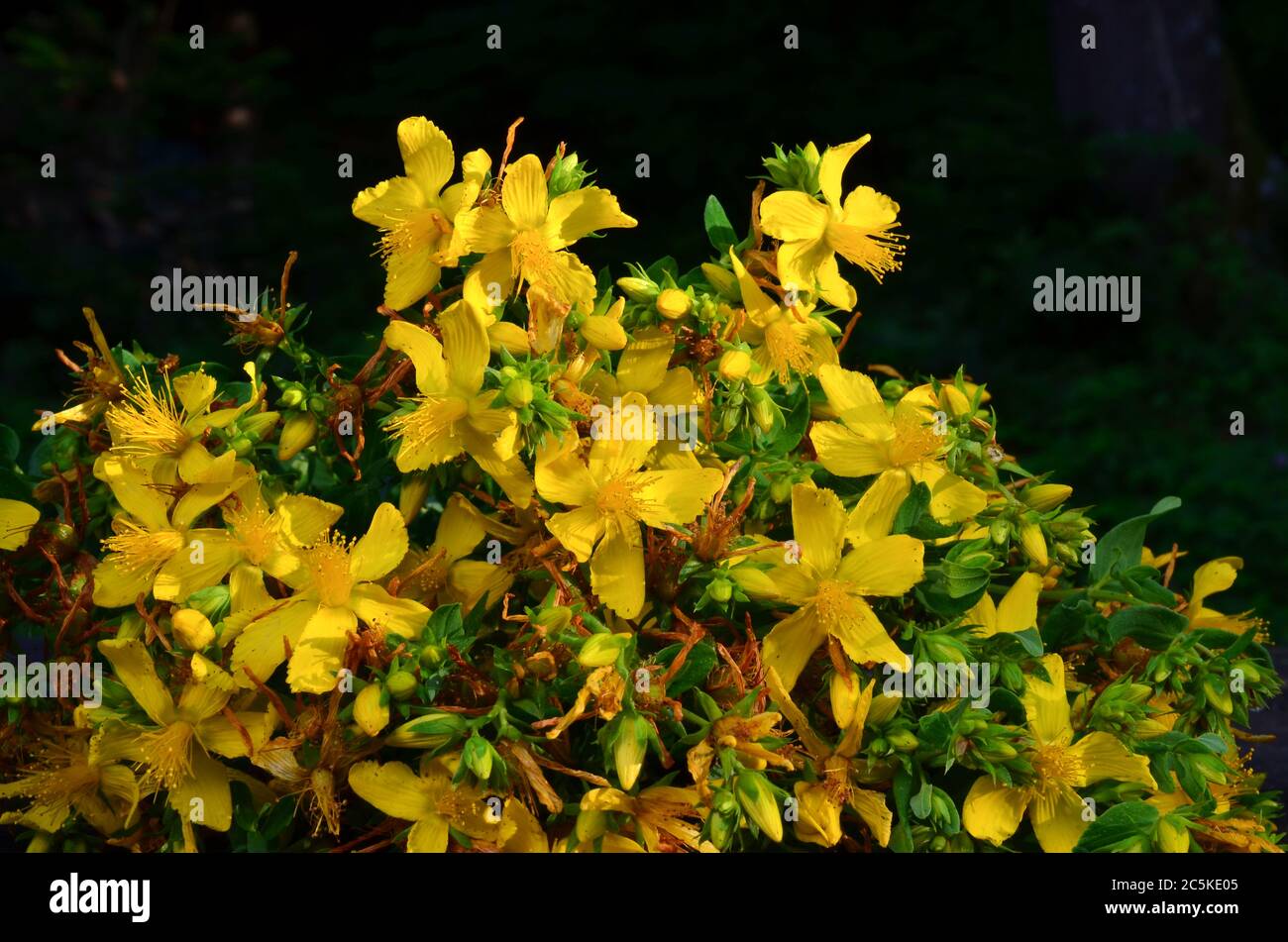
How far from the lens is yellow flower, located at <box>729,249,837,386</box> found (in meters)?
1.32

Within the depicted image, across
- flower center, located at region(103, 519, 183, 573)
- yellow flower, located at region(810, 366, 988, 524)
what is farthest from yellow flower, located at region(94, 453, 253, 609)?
yellow flower, located at region(810, 366, 988, 524)

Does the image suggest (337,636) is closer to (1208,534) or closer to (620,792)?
(620,792)

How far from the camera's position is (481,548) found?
1387 mm

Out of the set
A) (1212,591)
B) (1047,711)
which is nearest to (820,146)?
(1212,591)

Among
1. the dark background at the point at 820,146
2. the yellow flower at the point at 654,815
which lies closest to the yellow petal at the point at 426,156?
the yellow flower at the point at 654,815

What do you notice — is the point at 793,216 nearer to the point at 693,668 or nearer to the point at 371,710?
the point at 693,668

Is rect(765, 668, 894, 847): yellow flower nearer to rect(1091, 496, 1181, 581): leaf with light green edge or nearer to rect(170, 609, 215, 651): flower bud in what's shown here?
rect(1091, 496, 1181, 581): leaf with light green edge

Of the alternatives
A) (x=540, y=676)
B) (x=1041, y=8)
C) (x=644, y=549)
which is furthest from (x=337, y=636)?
(x=1041, y=8)

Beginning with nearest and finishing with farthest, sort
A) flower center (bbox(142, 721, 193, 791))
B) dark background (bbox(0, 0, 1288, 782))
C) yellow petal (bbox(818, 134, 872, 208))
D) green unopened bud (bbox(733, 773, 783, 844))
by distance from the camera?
1. green unopened bud (bbox(733, 773, 783, 844))
2. flower center (bbox(142, 721, 193, 791))
3. yellow petal (bbox(818, 134, 872, 208))
4. dark background (bbox(0, 0, 1288, 782))

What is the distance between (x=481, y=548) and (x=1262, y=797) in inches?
33.3

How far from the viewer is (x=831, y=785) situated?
49.4 inches

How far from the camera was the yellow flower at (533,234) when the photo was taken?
1.26m

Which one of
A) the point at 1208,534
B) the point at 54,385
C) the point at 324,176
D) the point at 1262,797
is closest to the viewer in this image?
the point at 1262,797

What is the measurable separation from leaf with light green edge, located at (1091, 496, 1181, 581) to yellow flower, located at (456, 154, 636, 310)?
0.61 meters
